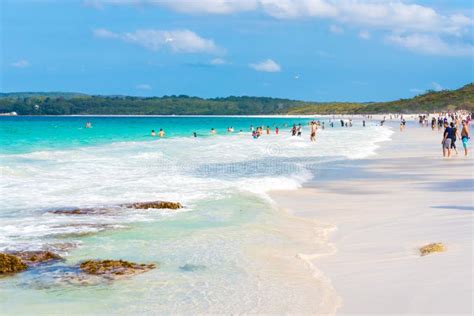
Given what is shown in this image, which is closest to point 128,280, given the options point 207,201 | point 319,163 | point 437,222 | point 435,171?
point 437,222

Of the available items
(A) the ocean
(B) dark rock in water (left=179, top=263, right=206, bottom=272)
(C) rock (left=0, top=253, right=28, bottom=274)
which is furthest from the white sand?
(C) rock (left=0, top=253, right=28, bottom=274)

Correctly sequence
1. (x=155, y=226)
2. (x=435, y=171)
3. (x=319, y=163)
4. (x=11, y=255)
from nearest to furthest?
1. (x=11, y=255)
2. (x=155, y=226)
3. (x=435, y=171)
4. (x=319, y=163)

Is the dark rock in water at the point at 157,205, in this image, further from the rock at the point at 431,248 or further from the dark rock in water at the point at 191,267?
the rock at the point at 431,248

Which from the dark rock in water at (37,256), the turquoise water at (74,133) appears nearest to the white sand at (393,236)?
the dark rock in water at (37,256)

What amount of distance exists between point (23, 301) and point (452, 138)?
2270 centimetres

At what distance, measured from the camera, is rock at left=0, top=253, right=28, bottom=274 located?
8.75 metres

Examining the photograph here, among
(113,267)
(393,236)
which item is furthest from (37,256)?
(393,236)

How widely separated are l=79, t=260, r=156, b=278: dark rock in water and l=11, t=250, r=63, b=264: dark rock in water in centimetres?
65

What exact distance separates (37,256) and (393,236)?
5.65 metres

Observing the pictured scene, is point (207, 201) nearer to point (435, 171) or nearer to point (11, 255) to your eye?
point (11, 255)

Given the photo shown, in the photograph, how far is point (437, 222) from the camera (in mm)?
11109

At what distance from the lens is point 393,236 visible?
1025 centimetres

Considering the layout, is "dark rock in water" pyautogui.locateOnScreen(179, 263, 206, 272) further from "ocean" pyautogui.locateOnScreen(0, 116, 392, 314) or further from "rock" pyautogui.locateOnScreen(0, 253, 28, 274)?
"rock" pyautogui.locateOnScreen(0, 253, 28, 274)

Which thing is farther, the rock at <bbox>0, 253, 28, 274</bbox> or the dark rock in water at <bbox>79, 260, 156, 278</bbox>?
the rock at <bbox>0, 253, 28, 274</bbox>
